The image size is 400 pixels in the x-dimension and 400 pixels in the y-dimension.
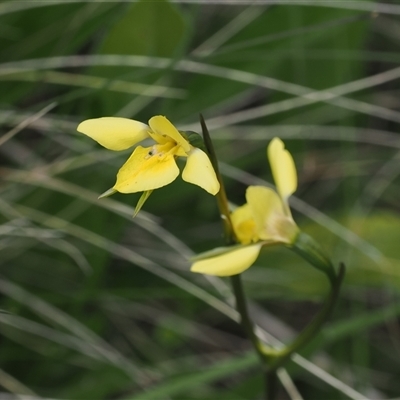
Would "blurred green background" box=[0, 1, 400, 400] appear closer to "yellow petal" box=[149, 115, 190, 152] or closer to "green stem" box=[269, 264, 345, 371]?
"green stem" box=[269, 264, 345, 371]

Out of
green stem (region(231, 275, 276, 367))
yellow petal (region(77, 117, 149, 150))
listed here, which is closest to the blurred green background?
green stem (region(231, 275, 276, 367))

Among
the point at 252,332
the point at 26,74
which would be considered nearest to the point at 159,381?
the point at 252,332

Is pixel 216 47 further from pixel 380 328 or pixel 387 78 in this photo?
pixel 380 328

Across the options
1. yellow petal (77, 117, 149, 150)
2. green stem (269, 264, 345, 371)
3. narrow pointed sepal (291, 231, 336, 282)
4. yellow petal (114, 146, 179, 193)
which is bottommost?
green stem (269, 264, 345, 371)

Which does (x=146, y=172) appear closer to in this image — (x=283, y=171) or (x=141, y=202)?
(x=141, y=202)

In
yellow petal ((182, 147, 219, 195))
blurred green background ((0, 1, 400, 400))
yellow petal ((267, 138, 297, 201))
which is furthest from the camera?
blurred green background ((0, 1, 400, 400))
